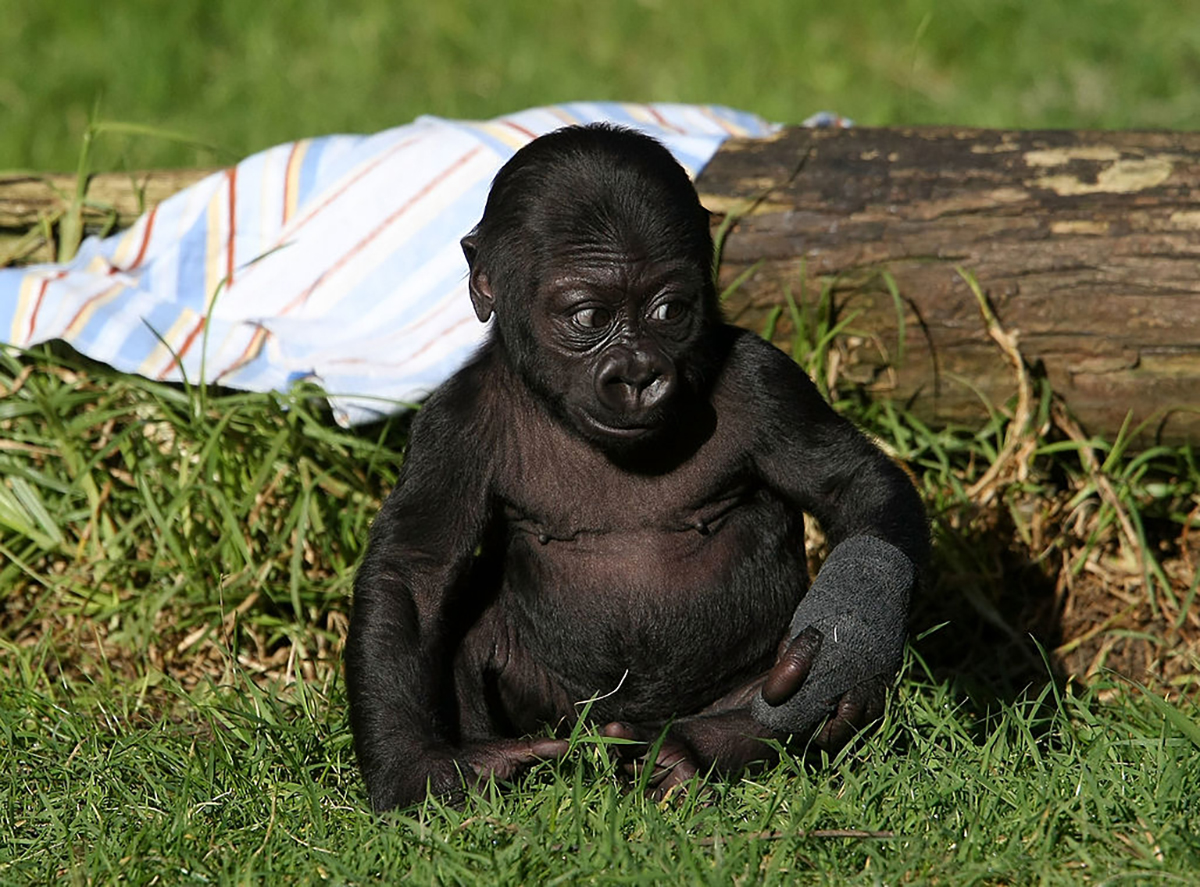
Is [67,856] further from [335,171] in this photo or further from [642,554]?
[335,171]

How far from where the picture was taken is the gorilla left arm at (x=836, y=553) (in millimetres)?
3588

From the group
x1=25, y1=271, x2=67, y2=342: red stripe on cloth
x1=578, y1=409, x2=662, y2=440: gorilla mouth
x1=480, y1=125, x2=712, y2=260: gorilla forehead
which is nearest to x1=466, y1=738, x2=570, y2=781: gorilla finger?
x1=578, y1=409, x2=662, y2=440: gorilla mouth

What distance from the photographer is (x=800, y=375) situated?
13.6 feet

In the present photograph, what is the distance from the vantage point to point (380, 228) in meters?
5.74

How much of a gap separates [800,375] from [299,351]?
211 centimetres

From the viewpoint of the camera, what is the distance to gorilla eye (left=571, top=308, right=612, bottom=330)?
145 inches

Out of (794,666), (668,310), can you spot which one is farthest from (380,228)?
(794,666)

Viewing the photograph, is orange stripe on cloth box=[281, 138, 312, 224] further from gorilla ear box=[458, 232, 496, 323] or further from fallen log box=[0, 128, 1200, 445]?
gorilla ear box=[458, 232, 496, 323]

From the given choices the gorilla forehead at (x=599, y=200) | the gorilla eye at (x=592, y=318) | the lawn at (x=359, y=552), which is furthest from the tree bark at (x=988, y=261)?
the gorilla eye at (x=592, y=318)

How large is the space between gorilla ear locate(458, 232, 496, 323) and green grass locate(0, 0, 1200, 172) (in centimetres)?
498

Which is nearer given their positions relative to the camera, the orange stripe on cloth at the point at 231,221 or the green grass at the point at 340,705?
the green grass at the point at 340,705

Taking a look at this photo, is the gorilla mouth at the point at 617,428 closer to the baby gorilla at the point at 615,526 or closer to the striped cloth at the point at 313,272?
the baby gorilla at the point at 615,526

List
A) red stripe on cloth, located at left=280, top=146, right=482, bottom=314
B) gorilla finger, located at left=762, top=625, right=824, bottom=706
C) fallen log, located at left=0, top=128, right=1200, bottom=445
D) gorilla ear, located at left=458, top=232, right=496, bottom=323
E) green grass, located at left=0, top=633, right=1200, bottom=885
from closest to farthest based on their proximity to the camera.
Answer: green grass, located at left=0, top=633, right=1200, bottom=885 < gorilla finger, located at left=762, top=625, right=824, bottom=706 < gorilla ear, located at left=458, top=232, right=496, bottom=323 < fallen log, located at left=0, top=128, right=1200, bottom=445 < red stripe on cloth, located at left=280, top=146, right=482, bottom=314

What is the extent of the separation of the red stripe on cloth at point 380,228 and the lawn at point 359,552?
1.55 ft
